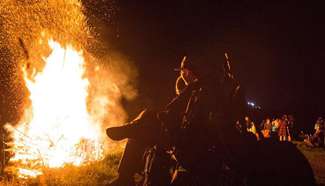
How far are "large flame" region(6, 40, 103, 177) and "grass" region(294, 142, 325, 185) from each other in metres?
6.00

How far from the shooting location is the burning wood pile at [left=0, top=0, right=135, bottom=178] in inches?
380

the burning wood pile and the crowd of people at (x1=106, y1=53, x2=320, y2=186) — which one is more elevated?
the burning wood pile

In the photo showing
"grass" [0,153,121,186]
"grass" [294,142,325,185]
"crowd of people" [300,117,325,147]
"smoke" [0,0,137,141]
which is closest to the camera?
"grass" [0,153,121,186]

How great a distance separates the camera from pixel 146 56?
3016 centimetres

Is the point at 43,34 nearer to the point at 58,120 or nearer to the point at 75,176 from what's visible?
the point at 58,120

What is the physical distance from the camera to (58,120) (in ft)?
34.3

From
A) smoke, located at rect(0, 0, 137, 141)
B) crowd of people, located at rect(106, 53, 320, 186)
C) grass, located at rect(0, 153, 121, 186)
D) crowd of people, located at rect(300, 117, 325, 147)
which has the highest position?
smoke, located at rect(0, 0, 137, 141)

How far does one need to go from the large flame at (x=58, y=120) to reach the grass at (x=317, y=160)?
236 inches

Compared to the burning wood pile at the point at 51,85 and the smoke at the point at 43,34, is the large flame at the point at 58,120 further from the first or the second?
the smoke at the point at 43,34

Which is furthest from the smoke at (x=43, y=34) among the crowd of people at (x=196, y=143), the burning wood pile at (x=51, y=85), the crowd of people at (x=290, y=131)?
the crowd of people at (x=290, y=131)

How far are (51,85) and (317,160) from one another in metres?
10.0

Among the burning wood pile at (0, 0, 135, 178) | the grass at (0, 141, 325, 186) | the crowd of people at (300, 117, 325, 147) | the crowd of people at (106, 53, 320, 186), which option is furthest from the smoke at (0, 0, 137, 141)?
the crowd of people at (300, 117, 325, 147)

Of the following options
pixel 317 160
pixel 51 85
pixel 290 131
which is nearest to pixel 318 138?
pixel 290 131

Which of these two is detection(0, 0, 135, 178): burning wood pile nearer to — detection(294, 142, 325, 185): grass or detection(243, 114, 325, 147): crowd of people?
detection(294, 142, 325, 185): grass
